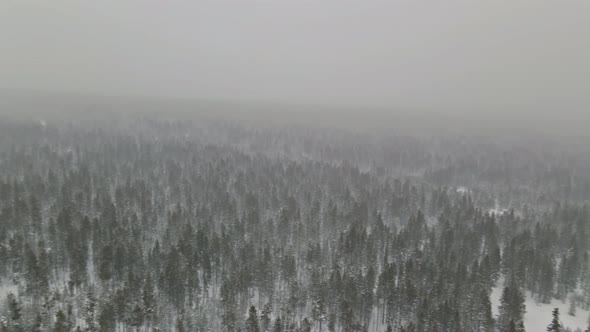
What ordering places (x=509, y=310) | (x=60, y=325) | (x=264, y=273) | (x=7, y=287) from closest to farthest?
(x=60, y=325) → (x=509, y=310) → (x=7, y=287) → (x=264, y=273)

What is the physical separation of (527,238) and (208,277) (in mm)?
112621

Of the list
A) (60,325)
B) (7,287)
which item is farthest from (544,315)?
(7,287)

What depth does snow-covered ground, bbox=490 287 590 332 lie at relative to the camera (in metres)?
97.7

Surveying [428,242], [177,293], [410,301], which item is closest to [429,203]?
[428,242]

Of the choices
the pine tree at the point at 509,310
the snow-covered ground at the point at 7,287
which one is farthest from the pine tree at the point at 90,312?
the pine tree at the point at 509,310

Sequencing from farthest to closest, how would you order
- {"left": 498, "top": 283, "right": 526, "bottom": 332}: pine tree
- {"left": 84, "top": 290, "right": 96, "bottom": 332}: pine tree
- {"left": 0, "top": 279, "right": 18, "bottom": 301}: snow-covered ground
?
{"left": 0, "top": 279, "right": 18, "bottom": 301}: snow-covered ground → {"left": 498, "top": 283, "right": 526, "bottom": 332}: pine tree → {"left": 84, "top": 290, "right": 96, "bottom": 332}: pine tree

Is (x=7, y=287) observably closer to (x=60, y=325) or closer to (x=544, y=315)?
(x=60, y=325)

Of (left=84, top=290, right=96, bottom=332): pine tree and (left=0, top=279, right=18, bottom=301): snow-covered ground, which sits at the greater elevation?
(left=84, top=290, right=96, bottom=332): pine tree

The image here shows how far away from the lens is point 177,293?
302ft

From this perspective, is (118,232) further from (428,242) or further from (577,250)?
(577,250)

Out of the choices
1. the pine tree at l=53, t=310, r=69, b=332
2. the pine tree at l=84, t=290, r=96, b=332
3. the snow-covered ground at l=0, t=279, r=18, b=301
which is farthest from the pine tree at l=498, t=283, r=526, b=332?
the snow-covered ground at l=0, t=279, r=18, b=301

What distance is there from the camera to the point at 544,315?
103 m

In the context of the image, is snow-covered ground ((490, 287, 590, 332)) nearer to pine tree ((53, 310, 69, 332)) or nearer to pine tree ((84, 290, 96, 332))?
pine tree ((84, 290, 96, 332))

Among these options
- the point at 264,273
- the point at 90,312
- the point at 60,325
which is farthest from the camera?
the point at 264,273
